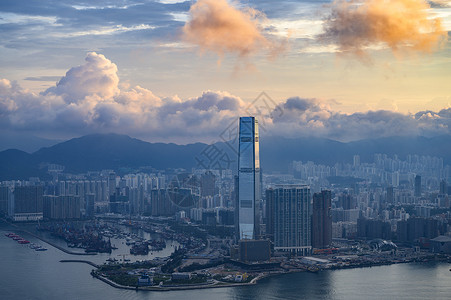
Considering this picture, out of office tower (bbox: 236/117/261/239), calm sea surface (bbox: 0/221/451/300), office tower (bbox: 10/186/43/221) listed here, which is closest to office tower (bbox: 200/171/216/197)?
office tower (bbox: 10/186/43/221)

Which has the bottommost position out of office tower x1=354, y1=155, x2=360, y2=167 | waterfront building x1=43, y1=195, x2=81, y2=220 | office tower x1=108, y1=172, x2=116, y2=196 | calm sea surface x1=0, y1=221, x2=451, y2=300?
calm sea surface x1=0, y1=221, x2=451, y2=300

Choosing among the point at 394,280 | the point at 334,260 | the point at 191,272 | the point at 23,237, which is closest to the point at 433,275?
the point at 394,280

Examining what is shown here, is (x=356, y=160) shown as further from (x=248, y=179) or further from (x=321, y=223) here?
(x=321, y=223)

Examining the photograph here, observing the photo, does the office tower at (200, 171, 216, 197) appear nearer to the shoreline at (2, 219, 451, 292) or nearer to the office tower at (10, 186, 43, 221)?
the office tower at (10, 186, 43, 221)

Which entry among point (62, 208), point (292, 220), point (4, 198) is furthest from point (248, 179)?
point (4, 198)

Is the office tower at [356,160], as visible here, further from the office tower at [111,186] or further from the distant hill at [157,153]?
the office tower at [111,186]

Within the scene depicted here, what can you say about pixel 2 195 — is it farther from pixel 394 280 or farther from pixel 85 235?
pixel 394 280

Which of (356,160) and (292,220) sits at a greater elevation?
(356,160)
